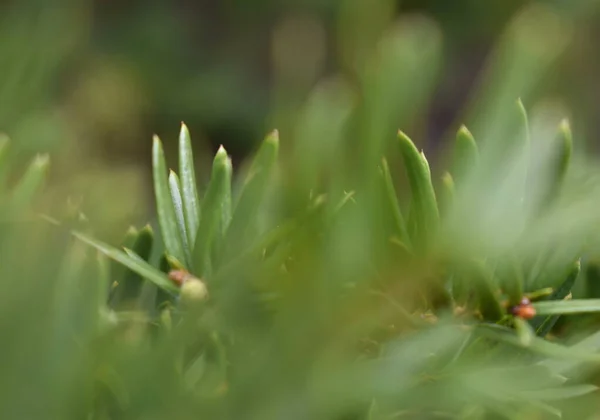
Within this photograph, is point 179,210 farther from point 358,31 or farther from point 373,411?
point 358,31

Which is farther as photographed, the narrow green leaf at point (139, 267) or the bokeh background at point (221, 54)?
the bokeh background at point (221, 54)

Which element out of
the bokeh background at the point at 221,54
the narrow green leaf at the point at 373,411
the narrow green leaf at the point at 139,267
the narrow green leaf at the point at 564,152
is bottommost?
the bokeh background at the point at 221,54

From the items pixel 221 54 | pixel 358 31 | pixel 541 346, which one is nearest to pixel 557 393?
pixel 541 346

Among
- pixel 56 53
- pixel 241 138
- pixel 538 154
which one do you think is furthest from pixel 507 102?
pixel 241 138

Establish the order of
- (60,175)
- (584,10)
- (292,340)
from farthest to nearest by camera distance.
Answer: (584,10) < (60,175) < (292,340)

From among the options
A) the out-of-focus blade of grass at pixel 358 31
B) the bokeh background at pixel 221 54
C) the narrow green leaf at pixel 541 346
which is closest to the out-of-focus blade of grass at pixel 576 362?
the narrow green leaf at pixel 541 346

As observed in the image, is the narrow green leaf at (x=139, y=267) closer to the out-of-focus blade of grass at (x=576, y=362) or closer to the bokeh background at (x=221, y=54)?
the out-of-focus blade of grass at (x=576, y=362)

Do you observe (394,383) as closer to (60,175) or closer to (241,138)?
(60,175)

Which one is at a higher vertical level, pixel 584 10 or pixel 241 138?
pixel 584 10
